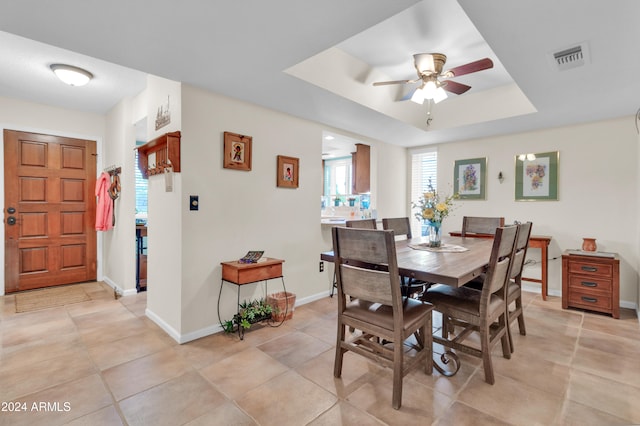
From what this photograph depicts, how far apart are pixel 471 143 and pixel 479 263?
3.28 metres

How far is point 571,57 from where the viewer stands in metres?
2.17

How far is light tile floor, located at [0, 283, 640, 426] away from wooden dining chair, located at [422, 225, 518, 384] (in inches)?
7.4

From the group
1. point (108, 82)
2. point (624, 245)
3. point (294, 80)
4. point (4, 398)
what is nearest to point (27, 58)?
point (108, 82)

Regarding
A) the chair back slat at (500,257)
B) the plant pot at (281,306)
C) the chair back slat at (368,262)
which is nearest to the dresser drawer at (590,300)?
the chair back slat at (500,257)

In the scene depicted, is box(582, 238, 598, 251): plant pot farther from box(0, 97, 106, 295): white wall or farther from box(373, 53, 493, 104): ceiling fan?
box(0, 97, 106, 295): white wall

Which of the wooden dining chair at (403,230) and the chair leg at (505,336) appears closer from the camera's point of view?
the chair leg at (505,336)

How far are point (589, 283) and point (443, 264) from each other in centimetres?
252

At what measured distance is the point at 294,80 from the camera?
257 centimetres

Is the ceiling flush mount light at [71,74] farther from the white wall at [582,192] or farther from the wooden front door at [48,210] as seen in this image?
the white wall at [582,192]

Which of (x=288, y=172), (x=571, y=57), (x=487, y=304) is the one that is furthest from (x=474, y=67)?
(x=288, y=172)

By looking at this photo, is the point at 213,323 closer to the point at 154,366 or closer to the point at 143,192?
the point at 154,366

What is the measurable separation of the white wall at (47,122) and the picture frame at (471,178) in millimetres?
5430

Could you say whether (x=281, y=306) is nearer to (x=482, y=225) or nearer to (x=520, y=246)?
(x=520, y=246)

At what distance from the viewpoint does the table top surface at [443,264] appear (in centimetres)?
176
